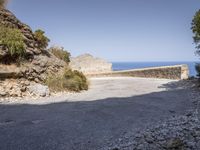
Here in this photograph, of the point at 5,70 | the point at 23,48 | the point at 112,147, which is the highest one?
the point at 23,48

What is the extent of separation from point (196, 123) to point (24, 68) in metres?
8.06

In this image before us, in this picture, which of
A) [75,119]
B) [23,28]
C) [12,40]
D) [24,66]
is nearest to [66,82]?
[24,66]

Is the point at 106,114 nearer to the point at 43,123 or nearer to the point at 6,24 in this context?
the point at 43,123

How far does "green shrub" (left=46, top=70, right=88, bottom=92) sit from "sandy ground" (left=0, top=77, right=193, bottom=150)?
5.89 feet

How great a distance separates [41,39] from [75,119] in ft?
28.1

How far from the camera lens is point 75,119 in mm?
6250

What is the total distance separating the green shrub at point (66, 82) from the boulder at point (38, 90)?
0.68 meters

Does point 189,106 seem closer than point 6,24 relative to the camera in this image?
Yes

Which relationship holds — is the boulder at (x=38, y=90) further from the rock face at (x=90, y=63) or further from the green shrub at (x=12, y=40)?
the rock face at (x=90, y=63)

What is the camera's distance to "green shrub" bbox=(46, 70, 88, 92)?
36.6ft

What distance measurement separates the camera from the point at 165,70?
19.2 meters

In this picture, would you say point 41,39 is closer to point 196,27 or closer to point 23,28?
point 23,28

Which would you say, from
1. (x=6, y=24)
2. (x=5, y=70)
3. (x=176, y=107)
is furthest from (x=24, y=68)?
(x=176, y=107)

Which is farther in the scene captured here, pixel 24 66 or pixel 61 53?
pixel 61 53
